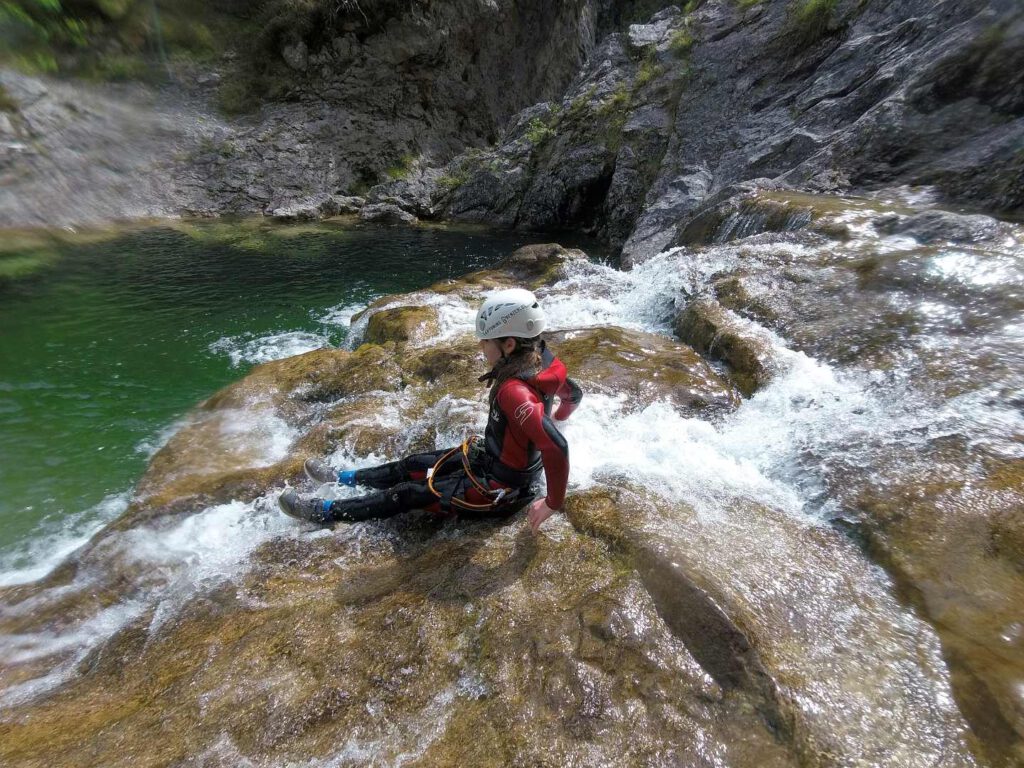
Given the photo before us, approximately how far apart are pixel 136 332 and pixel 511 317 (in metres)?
11.8

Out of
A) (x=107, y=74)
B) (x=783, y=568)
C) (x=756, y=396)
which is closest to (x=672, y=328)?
(x=756, y=396)

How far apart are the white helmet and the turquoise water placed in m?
5.48

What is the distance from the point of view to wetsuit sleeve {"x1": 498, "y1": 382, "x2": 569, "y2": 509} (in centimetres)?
354

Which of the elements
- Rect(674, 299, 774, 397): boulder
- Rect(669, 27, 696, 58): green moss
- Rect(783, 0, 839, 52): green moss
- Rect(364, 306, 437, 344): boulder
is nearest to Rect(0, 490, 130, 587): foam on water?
Rect(364, 306, 437, 344): boulder

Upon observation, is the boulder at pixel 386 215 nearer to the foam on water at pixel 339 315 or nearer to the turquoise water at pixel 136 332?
the turquoise water at pixel 136 332

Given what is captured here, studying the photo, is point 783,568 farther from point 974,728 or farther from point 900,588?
point 974,728

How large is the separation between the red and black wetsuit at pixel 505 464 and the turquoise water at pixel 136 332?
3.87 meters

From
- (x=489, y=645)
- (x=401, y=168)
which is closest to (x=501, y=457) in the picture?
(x=489, y=645)

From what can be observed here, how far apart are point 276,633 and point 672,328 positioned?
7.39 m

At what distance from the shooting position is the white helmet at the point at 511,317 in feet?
12.2

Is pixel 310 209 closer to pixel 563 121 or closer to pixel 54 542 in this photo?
pixel 563 121

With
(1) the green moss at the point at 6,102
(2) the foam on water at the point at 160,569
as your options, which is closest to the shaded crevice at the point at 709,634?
(2) the foam on water at the point at 160,569

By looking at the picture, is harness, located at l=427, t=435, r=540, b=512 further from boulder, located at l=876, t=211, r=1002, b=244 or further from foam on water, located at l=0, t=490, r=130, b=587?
boulder, located at l=876, t=211, r=1002, b=244

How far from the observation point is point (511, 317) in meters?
3.74
